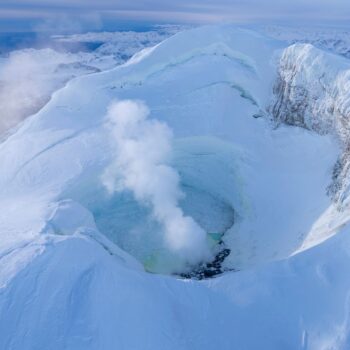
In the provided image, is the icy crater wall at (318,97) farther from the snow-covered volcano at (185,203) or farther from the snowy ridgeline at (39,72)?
the snowy ridgeline at (39,72)

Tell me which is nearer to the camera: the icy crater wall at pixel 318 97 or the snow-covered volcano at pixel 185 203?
the snow-covered volcano at pixel 185 203

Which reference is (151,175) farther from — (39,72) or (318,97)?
(39,72)

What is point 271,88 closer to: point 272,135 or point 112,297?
point 272,135

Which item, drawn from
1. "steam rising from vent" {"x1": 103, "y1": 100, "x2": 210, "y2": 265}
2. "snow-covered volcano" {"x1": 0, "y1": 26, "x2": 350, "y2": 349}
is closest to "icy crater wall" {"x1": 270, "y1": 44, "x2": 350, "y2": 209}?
"snow-covered volcano" {"x1": 0, "y1": 26, "x2": 350, "y2": 349}

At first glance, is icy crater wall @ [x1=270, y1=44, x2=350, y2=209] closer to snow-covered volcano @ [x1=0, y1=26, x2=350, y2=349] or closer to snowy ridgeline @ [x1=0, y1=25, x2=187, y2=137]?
snow-covered volcano @ [x1=0, y1=26, x2=350, y2=349]

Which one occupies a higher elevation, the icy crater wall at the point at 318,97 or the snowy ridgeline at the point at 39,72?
the icy crater wall at the point at 318,97

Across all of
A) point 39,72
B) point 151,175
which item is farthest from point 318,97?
point 39,72

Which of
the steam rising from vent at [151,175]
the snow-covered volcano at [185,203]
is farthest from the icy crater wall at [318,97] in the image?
the steam rising from vent at [151,175]
